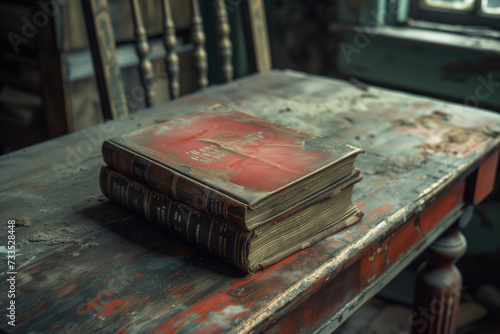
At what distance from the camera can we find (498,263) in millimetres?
1777

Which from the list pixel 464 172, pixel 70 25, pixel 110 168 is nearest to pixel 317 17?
pixel 70 25

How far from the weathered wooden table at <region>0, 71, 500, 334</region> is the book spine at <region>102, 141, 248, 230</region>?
74mm

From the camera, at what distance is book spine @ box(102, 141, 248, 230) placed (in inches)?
22.8

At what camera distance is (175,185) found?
2.08 feet

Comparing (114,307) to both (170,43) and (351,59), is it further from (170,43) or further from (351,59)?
(351,59)

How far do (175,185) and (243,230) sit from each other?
0.11 m

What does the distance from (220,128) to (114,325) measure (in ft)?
1.18

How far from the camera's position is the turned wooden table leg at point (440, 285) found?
1.08 meters

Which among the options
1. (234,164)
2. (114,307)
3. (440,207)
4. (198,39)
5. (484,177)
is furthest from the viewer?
(198,39)

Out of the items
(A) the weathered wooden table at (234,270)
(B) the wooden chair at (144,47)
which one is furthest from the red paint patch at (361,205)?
(B) the wooden chair at (144,47)

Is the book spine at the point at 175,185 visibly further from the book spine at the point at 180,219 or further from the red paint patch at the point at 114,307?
the red paint patch at the point at 114,307

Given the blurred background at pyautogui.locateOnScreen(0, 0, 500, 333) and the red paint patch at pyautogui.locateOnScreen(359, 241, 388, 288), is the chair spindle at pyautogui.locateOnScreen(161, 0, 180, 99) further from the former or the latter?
the red paint patch at pyautogui.locateOnScreen(359, 241, 388, 288)

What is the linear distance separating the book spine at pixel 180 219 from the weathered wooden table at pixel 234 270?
2 centimetres

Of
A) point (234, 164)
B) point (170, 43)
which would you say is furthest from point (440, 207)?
point (170, 43)
